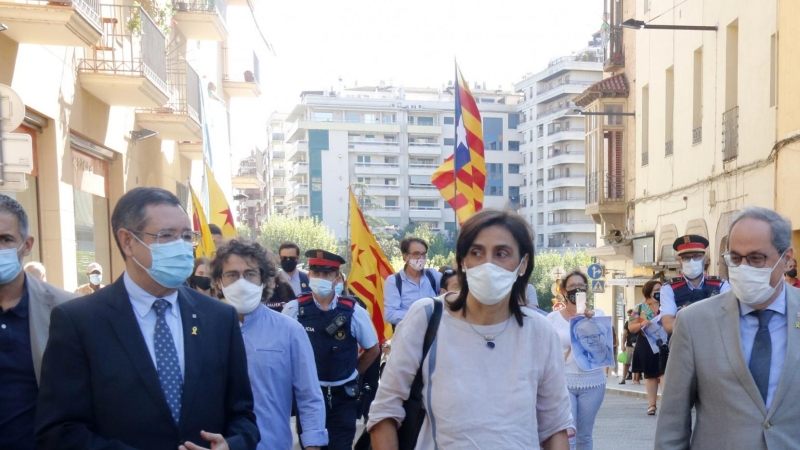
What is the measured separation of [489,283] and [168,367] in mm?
1244

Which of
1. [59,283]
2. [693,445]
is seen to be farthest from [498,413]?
[59,283]

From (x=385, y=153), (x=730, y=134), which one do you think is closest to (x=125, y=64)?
(x=730, y=134)

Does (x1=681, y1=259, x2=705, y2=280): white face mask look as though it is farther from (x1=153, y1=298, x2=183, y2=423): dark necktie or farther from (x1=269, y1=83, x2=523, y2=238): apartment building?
(x1=269, y1=83, x2=523, y2=238): apartment building

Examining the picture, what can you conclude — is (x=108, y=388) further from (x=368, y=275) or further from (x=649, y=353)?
(x=649, y=353)

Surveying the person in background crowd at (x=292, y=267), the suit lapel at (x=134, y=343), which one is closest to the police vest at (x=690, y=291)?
the person in background crowd at (x=292, y=267)

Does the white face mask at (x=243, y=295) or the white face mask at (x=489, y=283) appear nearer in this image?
the white face mask at (x=489, y=283)

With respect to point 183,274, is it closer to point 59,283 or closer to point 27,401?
point 27,401

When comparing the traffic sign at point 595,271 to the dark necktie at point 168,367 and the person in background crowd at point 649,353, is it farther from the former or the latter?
the dark necktie at point 168,367

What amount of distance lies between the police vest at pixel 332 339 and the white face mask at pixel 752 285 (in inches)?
155

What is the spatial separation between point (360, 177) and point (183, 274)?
11621cm

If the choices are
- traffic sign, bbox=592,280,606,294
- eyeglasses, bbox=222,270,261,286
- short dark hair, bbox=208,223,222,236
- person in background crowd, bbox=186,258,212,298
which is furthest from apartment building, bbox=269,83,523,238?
eyeglasses, bbox=222,270,261,286

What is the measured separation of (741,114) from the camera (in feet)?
66.8

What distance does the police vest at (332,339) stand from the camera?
7.50 meters

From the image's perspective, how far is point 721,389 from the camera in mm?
4008
